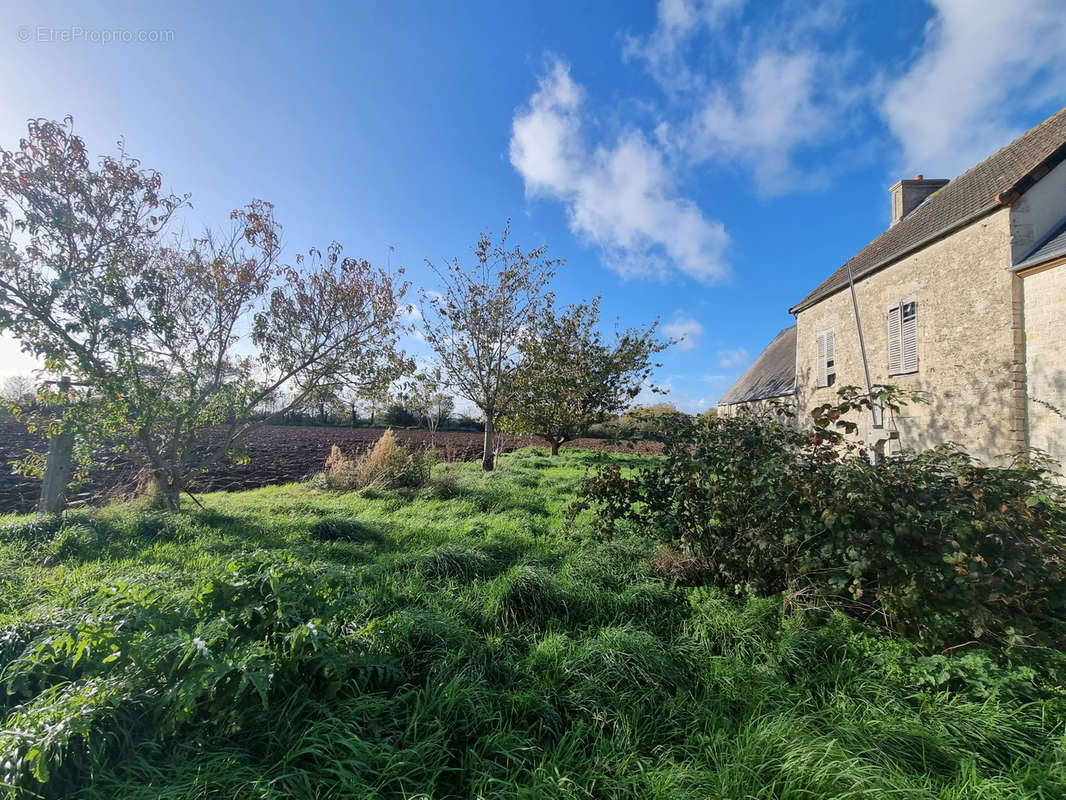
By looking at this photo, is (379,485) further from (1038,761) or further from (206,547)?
(1038,761)

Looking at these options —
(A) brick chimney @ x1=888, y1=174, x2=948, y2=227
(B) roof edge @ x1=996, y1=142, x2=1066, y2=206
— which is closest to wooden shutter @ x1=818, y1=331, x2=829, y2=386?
(A) brick chimney @ x1=888, y1=174, x2=948, y2=227

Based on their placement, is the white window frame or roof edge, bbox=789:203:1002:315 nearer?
roof edge, bbox=789:203:1002:315

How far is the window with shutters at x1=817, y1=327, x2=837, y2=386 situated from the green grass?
A: 13.8 meters

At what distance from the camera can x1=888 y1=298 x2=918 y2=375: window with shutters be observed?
10891 mm

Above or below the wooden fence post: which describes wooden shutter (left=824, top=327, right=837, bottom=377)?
above

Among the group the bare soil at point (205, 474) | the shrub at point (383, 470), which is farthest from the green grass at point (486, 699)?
the shrub at point (383, 470)

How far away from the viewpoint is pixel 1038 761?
5.91 ft

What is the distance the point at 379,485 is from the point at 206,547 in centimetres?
403

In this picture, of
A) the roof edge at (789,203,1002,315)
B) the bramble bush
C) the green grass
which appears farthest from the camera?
the roof edge at (789,203,1002,315)

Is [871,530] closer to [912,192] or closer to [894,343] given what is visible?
[894,343]

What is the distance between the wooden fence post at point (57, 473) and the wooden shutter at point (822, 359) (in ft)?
61.3

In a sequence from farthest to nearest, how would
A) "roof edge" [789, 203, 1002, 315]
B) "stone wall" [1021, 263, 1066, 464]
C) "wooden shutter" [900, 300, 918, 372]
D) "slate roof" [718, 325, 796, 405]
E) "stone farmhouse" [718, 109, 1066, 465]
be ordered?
"slate roof" [718, 325, 796, 405] → "wooden shutter" [900, 300, 918, 372] → "roof edge" [789, 203, 1002, 315] → "stone farmhouse" [718, 109, 1066, 465] → "stone wall" [1021, 263, 1066, 464]

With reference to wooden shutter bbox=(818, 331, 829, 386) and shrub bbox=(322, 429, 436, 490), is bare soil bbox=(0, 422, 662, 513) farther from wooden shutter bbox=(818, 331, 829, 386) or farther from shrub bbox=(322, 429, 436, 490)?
wooden shutter bbox=(818, 331, 829, 386)

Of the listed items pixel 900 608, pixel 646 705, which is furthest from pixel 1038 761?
pixel 646 705
